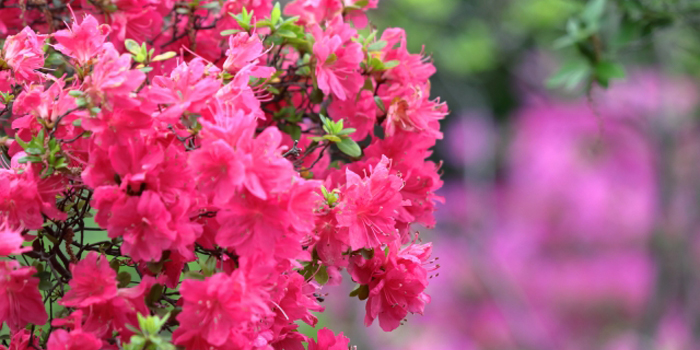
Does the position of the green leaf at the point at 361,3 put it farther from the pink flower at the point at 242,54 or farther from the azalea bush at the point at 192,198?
the pink flower at the point at 242,54

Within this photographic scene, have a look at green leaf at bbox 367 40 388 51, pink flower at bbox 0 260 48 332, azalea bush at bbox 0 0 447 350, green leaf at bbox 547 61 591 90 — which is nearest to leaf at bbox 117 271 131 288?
azalea bush at bbox 0 0 447 350

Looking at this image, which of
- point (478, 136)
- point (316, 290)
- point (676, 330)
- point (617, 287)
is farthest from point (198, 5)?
point (617, 287)

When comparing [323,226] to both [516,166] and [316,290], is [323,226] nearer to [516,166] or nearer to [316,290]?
[316,290]

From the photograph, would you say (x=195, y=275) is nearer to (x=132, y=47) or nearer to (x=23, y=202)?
(x=23, y=202)

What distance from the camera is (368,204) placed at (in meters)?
0.91

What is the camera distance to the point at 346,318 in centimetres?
353

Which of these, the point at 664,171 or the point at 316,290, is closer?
the point at 316,290

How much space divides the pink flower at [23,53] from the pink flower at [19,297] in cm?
30

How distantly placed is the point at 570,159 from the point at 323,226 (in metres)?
5.20

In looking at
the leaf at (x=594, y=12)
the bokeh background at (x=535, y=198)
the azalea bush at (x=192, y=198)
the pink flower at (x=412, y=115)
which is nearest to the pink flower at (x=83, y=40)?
the azalea bush at (x=192, y=198)

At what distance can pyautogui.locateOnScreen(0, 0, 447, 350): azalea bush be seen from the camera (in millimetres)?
784

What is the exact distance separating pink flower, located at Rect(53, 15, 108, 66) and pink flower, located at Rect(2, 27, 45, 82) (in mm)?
85

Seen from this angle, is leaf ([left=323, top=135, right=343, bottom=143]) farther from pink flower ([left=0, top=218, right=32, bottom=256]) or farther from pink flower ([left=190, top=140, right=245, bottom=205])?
pink flower ([left=0, top=218, right=32, bottom=256])

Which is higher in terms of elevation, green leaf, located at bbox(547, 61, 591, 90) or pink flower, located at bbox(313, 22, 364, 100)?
pink flower, located at bbox(313, 22, 364, 100)
